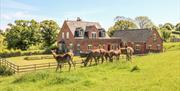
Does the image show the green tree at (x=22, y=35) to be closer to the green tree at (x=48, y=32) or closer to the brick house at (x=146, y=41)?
the green tree at (x=48, y=32)

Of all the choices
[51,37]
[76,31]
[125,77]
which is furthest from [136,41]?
[125,77]

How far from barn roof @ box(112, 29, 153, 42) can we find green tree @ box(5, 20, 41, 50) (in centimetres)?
2060

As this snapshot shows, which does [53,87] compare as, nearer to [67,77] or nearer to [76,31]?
[67,77]

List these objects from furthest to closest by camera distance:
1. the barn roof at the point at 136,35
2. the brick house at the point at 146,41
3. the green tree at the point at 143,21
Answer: the green tree at the point at 143,21 < the barn roof at the point at 136,35 < the brick house at the point at 146,41

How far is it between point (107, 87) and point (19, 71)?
53.2 ft

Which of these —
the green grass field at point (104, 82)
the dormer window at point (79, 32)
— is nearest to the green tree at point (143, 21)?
the dormer window at point (79, 32)

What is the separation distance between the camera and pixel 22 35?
219 ft

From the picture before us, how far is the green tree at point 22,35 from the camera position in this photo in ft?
218

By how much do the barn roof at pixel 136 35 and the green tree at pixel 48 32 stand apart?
17.1 meters

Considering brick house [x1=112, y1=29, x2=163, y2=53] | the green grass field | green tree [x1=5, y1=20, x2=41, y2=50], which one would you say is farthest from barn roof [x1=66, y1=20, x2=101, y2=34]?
the green grass field

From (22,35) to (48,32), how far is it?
318 inches

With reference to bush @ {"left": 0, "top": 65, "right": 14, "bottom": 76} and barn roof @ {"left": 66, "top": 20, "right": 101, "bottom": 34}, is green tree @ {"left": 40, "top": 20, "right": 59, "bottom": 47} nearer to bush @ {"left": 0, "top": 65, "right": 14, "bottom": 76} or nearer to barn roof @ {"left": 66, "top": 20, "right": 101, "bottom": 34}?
barn roof @ {"left": 66, "top": 20, "right": 101, "bottom": 34}

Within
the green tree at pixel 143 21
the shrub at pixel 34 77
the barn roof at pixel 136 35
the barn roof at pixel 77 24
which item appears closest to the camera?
the shrub at pixel 34 77

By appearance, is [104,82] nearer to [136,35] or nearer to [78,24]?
[78,24]
